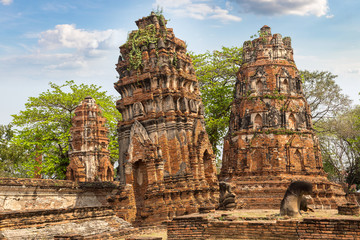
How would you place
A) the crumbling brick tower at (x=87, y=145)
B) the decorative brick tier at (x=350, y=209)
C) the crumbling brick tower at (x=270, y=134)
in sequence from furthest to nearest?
the crumbling brick tower at (x=87, y=145)
the crumbling brick tower at (x=270, y=134)
the decorative brick tier at (x=350, y=209)

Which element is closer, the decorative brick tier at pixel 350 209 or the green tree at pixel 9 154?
the decorative brick tier at pixel 350 209

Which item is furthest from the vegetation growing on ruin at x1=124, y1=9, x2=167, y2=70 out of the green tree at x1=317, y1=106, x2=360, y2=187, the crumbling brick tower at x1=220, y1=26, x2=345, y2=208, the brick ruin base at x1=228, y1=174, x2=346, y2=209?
the green tree at x1=317, y1=106, x2=360, y2=187

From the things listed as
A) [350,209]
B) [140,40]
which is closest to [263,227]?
[350,209]

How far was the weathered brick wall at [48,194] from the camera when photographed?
1399 centimetres

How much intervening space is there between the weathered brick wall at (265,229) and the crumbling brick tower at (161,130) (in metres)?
3.95

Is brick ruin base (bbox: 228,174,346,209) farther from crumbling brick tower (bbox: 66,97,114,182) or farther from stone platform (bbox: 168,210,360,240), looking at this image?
stone platform (bbox: 168,210,360,240)

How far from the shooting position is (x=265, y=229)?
10.7 metres

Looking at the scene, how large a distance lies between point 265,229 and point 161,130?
740 cm

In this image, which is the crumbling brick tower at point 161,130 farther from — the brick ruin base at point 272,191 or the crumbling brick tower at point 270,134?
the crumbling brick tower at point 270,134

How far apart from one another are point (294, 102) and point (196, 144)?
11771 mm

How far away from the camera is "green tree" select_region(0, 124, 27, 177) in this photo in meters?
30.7

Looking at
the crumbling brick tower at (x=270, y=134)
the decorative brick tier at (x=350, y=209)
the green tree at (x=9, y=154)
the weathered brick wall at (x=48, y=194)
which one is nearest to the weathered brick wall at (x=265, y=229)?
the decorative brick tier at (x=350, y=209)

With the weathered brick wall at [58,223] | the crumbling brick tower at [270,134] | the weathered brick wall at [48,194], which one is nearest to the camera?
the weathered brick wall at [58,223]

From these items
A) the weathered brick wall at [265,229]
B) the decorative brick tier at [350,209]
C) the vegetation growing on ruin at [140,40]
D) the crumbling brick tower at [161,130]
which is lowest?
the weathered brick wall at [265,229]
